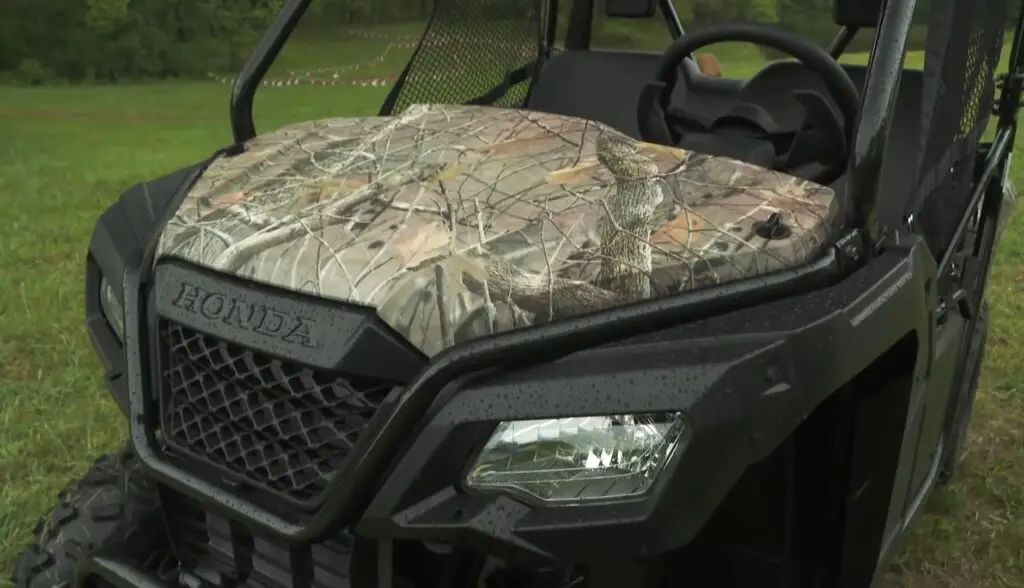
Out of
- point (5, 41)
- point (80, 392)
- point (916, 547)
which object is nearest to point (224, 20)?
point (5, 41)

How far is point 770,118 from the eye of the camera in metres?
2.03

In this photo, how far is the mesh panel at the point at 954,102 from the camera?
1.69 metres

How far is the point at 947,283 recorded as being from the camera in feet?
6.23

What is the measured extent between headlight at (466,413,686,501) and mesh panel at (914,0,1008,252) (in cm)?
86

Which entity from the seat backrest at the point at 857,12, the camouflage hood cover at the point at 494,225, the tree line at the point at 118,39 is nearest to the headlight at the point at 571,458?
the camouflage hood cover at the point at 494,225

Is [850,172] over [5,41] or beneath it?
over

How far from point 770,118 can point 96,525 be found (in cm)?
144

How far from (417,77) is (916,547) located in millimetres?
1656

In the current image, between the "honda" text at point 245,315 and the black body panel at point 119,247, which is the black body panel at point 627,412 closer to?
the "honda" text at point 245,315

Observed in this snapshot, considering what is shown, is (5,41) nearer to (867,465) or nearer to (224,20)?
(224,20)

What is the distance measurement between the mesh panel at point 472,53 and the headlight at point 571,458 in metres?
1.49

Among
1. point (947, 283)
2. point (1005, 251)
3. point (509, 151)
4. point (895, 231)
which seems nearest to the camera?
point (895, 231)

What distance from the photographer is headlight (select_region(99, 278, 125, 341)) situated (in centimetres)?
162

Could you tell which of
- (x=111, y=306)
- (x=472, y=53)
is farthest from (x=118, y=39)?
(x=111, y=306)
